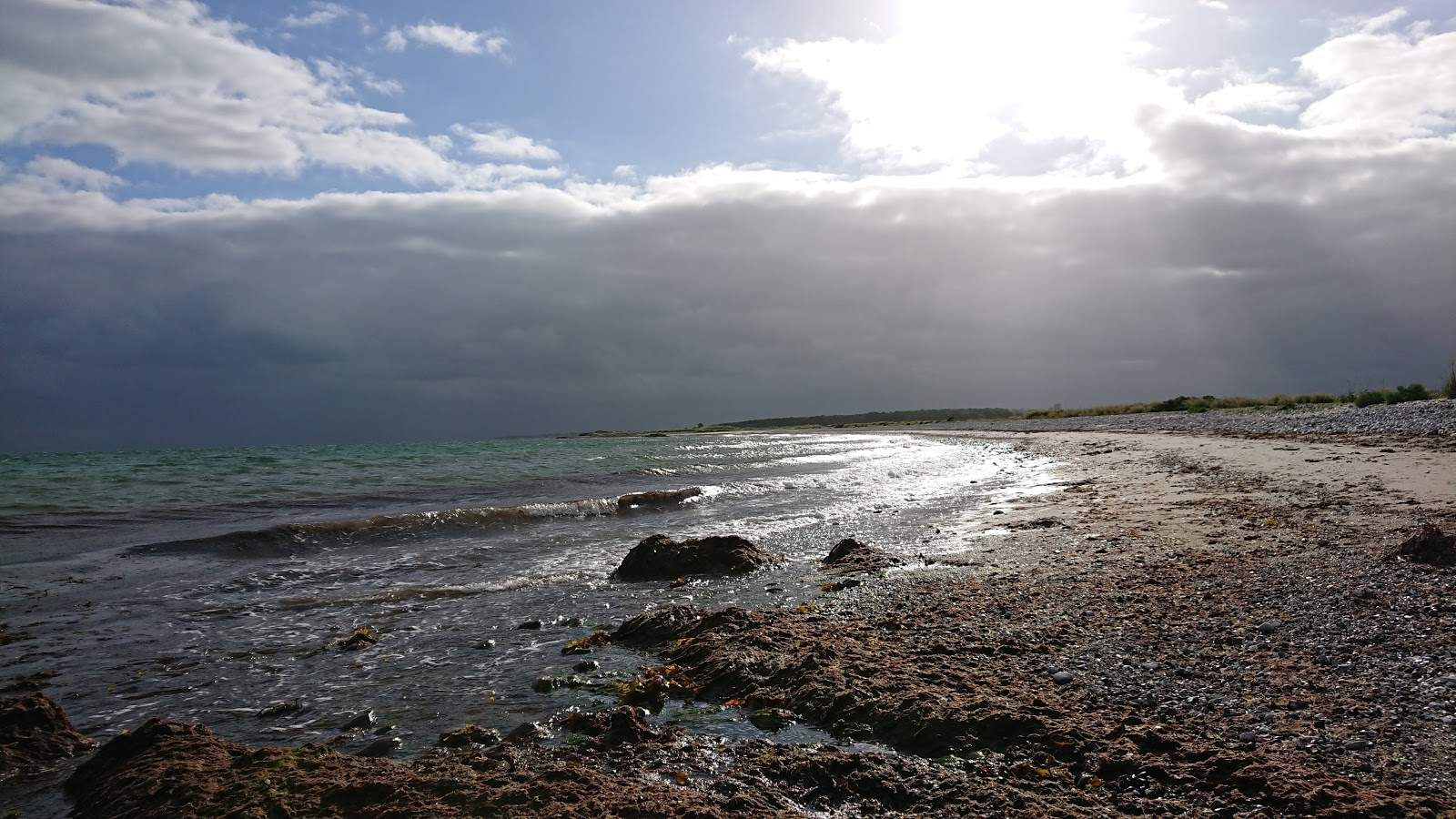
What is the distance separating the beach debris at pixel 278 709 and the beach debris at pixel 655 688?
2.37 meters

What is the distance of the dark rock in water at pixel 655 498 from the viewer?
1889cm

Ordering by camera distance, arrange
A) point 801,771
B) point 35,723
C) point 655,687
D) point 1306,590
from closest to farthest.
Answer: point 801,771
point 35,723
point 655,687
point 1306,590

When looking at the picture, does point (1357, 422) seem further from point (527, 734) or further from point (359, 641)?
point (359, 641)

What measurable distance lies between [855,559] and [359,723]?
620cm

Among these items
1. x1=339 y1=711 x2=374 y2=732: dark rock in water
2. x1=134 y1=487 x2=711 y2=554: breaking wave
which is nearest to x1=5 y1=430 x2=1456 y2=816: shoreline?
x1=339 y1=711 x2=374 y2=732: dark rock in water

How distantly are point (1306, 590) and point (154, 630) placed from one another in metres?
11.2

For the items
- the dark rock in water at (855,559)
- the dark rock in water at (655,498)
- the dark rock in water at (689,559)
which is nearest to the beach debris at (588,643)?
the dark rock in water at (689,559)

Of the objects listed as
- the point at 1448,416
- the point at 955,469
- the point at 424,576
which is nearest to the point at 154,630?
the point at 424,576

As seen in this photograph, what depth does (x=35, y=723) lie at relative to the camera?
467 centimetres

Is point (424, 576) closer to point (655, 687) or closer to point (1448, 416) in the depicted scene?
point (655, 687)

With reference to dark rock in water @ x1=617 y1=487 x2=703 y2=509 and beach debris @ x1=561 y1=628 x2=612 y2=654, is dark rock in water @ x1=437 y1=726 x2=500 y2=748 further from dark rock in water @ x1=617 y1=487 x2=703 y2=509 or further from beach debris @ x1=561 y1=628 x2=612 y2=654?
dark rock in water @ x1=617 y1=487 x2=703 y2=509

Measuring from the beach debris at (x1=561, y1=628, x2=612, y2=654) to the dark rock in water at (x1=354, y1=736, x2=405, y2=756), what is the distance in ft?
6.29

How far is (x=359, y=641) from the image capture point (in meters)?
6.96

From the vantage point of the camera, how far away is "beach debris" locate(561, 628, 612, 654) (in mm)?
6422
